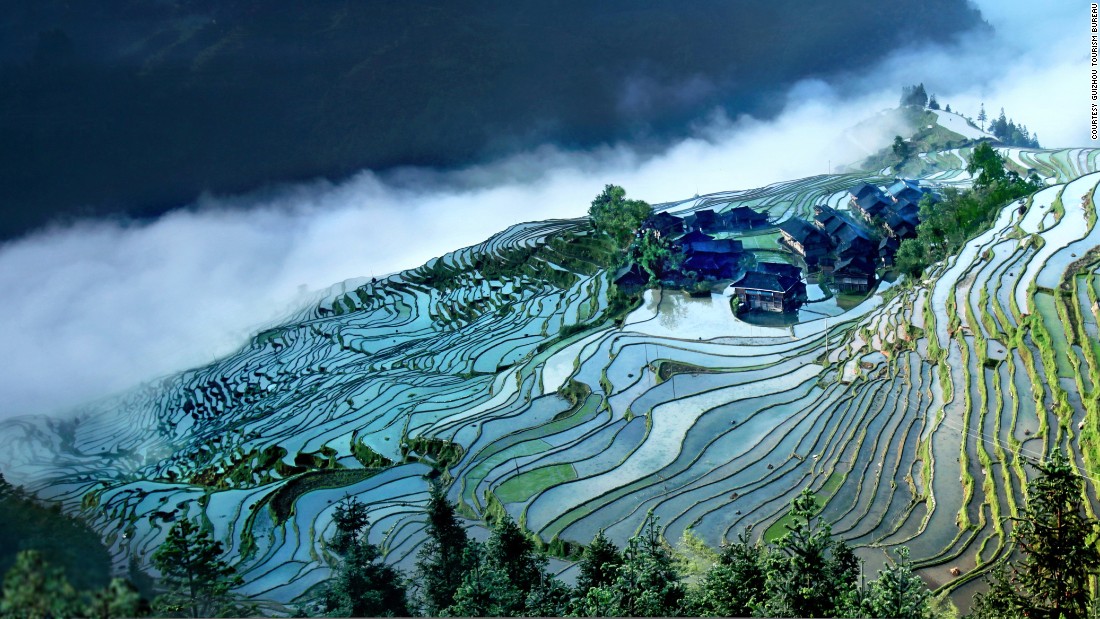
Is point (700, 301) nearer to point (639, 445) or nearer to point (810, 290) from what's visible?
point (810, 290)

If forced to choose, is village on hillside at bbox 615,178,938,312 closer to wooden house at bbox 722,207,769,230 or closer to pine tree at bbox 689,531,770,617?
wooden house at bbox 722,207,769,230

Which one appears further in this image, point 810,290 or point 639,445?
point 810,290

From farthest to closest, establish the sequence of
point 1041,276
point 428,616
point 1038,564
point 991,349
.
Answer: point 1041,276 < point 991,349 < point 428,616 < point 1038,564

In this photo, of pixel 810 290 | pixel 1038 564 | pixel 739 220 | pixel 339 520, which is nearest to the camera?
pixel 1038 564

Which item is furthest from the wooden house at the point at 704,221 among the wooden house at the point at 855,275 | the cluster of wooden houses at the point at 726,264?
the wooden house at the point at 855,275

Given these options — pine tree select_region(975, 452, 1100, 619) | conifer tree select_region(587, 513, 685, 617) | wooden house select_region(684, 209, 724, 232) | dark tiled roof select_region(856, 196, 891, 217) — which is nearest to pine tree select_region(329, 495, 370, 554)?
conifer tree select_region(587, 513, 685, 617)

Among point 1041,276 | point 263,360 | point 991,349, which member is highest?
point 263,360

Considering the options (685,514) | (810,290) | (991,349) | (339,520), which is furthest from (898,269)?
(339,520)
